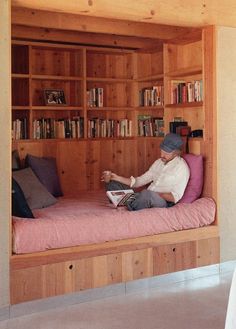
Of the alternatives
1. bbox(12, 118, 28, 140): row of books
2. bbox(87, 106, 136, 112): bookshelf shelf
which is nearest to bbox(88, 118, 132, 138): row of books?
bbox(87, 106, 136, 112): bookshelf shelf

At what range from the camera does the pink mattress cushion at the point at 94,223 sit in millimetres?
4301

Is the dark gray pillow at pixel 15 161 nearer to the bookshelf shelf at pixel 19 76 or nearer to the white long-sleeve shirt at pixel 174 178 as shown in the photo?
the bookshelf shelf at pixel 19 76

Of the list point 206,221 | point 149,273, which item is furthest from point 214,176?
point 149,273

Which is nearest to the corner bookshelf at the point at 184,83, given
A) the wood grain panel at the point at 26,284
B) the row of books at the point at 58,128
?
the row of books at the point at 58,128

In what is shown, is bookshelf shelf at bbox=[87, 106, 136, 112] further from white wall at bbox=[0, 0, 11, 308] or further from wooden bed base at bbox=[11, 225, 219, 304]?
white wall at bbox=[0, 0, 11, 308]

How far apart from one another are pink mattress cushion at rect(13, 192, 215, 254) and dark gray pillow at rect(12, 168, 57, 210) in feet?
0.33

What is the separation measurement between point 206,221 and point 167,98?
1.54m

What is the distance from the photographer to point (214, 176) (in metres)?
5.34

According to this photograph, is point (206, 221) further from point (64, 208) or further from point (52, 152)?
point (52, 152)

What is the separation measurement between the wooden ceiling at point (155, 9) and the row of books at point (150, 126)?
1.71 m

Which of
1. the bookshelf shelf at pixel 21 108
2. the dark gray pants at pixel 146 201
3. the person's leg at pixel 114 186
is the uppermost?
the bookshelf shelf at pixel 21 108

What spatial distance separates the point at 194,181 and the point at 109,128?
75.1 inches

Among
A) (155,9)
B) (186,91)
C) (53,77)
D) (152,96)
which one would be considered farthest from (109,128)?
(155,9)

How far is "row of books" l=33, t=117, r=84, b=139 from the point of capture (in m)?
6.45
